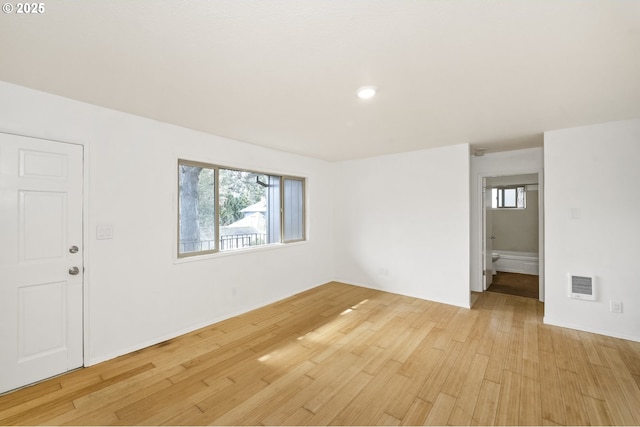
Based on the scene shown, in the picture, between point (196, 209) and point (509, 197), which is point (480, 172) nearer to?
point (509, 197)

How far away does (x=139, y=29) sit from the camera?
1504 mm

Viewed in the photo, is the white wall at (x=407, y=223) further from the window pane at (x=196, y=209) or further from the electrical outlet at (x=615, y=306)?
the window pane at (x=196, y=209)

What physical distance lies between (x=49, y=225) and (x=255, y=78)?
86.2 inches

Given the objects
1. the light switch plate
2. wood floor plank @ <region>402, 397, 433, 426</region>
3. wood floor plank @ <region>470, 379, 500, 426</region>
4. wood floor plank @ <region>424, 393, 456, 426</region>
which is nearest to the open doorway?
wood floor plank @ <region>470, 379, 500, 426</region>

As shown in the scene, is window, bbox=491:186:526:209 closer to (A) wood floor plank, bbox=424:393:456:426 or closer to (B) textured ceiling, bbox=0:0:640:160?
(B) textured ceiling, bbox=0:0:640:160

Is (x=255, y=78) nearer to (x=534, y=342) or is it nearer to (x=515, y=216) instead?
(x=534, y=342)

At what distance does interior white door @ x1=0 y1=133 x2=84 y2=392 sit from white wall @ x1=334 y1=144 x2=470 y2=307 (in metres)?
4.05

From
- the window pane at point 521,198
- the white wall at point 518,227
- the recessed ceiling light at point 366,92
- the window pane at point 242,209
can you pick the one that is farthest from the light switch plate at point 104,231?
the window pane at point 521,198

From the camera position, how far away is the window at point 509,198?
262 inches

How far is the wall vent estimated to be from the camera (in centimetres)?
324

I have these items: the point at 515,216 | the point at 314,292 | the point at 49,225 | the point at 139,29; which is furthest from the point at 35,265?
the point at 515,216

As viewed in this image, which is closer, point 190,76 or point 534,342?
point 190,76

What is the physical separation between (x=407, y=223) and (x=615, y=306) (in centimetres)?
260

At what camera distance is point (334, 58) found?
1795 mm
